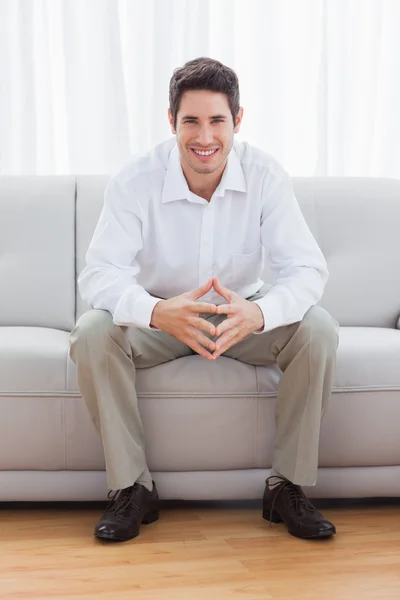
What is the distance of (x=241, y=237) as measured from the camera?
6.64 ft

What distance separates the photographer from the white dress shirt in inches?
77.0

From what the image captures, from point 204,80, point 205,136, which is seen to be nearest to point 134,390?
point 205,136

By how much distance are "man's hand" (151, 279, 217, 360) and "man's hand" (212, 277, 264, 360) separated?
16 mm

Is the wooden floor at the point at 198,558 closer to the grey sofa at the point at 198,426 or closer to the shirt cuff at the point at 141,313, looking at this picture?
the grey sofa at the point at 198,426

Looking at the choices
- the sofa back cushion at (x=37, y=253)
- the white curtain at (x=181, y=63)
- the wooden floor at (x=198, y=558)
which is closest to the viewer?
the wooden floor at (x=198, y=558)

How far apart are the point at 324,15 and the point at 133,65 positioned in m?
0.80

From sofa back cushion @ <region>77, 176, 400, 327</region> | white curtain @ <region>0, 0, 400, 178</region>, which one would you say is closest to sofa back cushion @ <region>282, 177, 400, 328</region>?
sofa back cushion @ <region>77, 176, 400, 327</region>

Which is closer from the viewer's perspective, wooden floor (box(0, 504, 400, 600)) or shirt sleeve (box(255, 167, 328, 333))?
wooden floor (box(0, 504, 400, 600))

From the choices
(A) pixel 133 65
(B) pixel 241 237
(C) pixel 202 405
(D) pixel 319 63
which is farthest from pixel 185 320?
(D) pixel 319 63

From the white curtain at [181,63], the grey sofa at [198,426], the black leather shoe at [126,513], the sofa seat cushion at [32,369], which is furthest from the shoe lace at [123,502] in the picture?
the white curtain at [181,63]

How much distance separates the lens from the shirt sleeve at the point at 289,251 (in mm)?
1875

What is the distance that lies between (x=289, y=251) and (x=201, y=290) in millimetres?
298

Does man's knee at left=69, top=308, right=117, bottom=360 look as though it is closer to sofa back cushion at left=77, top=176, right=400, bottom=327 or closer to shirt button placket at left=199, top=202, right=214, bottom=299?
shirt button placket at left=199, top=202, right=214, bottom=299

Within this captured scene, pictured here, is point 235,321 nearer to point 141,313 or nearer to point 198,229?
point 141,313
